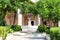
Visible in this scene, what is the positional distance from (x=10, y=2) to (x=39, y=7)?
17.6 ft

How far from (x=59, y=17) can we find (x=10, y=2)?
763 centimetres

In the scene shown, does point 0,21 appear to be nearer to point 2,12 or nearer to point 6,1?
point 2,12

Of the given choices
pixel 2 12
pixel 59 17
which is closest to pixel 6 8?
pixel 2 12

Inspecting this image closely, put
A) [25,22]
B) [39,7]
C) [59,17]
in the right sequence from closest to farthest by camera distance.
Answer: [59,17] < [39,7] < [25,22]

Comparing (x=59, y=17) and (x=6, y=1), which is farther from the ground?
(x=6, y=1)

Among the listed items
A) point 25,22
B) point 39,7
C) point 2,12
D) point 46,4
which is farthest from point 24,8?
point 25,22

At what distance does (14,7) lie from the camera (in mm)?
30609

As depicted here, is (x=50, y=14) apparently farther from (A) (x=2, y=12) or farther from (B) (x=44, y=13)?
(A) (x=2, y=12)

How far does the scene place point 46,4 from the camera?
93.0ft

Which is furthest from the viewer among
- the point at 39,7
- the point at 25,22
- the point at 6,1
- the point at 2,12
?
the point at 25,22

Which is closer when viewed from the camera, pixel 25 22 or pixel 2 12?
pixel 2 12

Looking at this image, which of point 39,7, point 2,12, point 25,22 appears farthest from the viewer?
point 25,22

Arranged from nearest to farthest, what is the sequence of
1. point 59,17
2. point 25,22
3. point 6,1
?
point 59,17, point 6,1, point 25,22

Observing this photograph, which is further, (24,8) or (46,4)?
(24,8)
